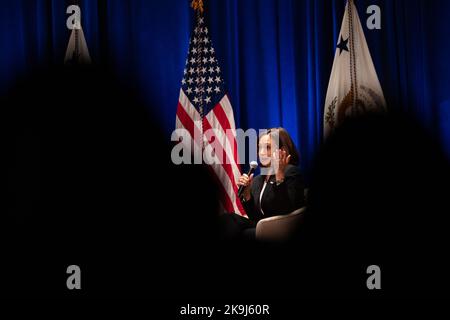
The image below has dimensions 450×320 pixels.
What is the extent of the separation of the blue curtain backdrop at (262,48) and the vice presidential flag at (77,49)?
0.13 meters

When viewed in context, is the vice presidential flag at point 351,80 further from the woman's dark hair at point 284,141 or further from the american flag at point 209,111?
the american flag at point 209,111

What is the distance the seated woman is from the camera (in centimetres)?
306

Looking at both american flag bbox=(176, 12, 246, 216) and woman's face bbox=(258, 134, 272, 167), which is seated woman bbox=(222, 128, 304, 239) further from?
american flag bbox=(176, 12, 246, 216)

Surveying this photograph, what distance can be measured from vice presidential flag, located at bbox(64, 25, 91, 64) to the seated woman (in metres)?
1.67

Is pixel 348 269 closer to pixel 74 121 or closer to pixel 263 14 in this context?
pixel 74 121

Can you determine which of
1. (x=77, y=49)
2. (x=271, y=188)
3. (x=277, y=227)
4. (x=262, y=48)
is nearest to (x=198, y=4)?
(x=262, y=48)

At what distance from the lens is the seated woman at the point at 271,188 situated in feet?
10.0

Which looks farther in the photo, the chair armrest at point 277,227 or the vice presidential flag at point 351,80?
the vice presidential flag at point 351,80

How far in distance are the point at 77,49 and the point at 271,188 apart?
2012mm

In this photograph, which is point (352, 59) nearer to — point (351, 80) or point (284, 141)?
point (351, 80)

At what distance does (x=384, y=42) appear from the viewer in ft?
13.1

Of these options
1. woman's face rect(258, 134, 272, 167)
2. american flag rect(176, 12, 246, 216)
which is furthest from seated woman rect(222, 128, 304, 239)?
american flag rect(176, 12, 246, 216)

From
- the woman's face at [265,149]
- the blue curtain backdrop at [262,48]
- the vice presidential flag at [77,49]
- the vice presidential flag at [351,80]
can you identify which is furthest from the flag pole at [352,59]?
the vice presidential flag at [77,49]

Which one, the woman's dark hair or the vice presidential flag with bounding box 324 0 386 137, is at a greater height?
the vice presidential flag with bounding box 324 0 386 137
